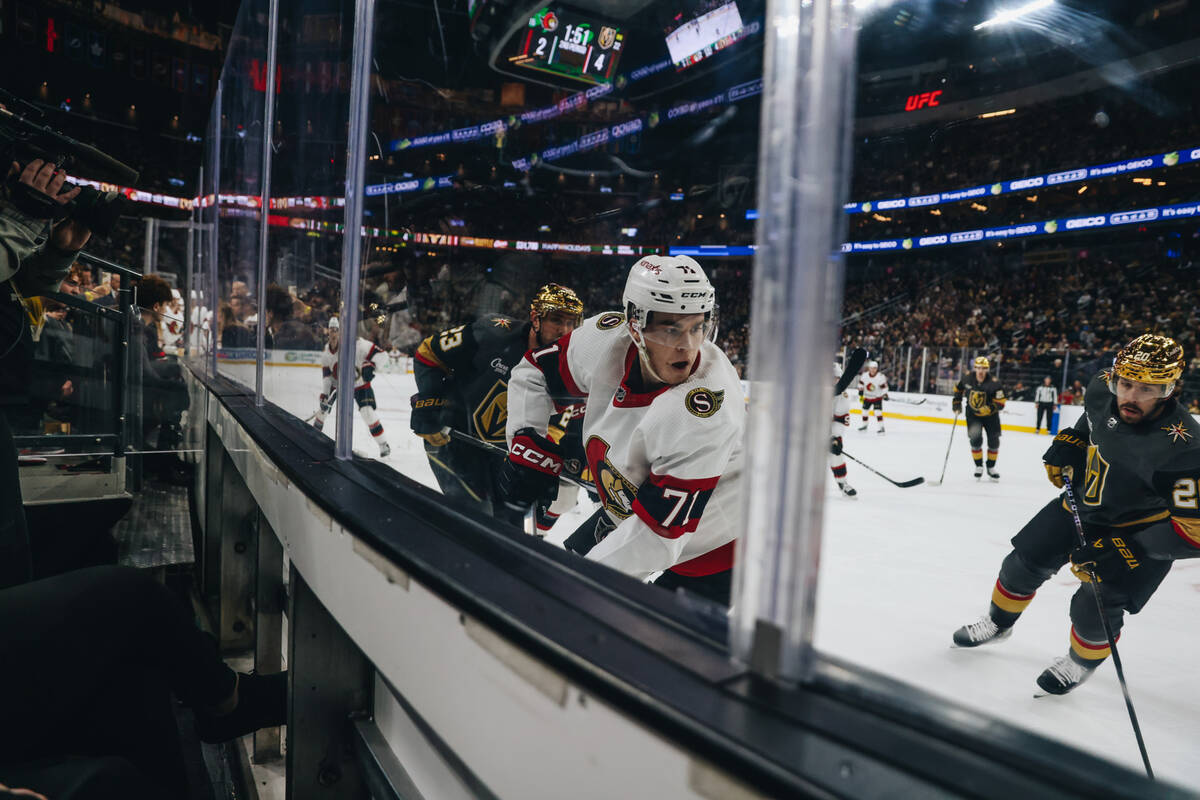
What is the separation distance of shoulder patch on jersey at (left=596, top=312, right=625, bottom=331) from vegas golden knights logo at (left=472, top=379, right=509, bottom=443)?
943mm

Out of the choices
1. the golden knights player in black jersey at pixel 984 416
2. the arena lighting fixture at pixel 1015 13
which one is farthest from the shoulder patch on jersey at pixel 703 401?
the arena lighting fixture at pixel 1015 13

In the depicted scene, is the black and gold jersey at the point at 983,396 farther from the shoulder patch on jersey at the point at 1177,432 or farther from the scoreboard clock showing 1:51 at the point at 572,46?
the scoreboard clock showing 1:51 at the point at 572,46

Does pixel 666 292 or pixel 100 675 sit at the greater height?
pixel 666 292

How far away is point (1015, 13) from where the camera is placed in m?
5.72

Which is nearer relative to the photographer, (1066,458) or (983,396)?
(1066,458)

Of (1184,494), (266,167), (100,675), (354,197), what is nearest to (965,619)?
(1184,494)

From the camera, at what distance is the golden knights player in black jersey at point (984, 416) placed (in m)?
5.52

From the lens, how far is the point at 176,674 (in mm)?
1153

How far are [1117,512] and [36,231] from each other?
9.34 ft

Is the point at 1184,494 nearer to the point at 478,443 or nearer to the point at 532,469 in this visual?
the point at 532,469

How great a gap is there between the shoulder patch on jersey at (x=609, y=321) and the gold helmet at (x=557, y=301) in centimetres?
17

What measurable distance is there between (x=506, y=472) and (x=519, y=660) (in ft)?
Result: 4.29

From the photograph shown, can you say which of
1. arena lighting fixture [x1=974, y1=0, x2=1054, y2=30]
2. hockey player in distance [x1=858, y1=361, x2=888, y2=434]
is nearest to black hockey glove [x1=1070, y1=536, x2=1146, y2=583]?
arena lighting fixture [x1=974, y1=0, x2=1054, y2=30]

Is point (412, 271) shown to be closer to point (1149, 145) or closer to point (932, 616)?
point (932, 616)
